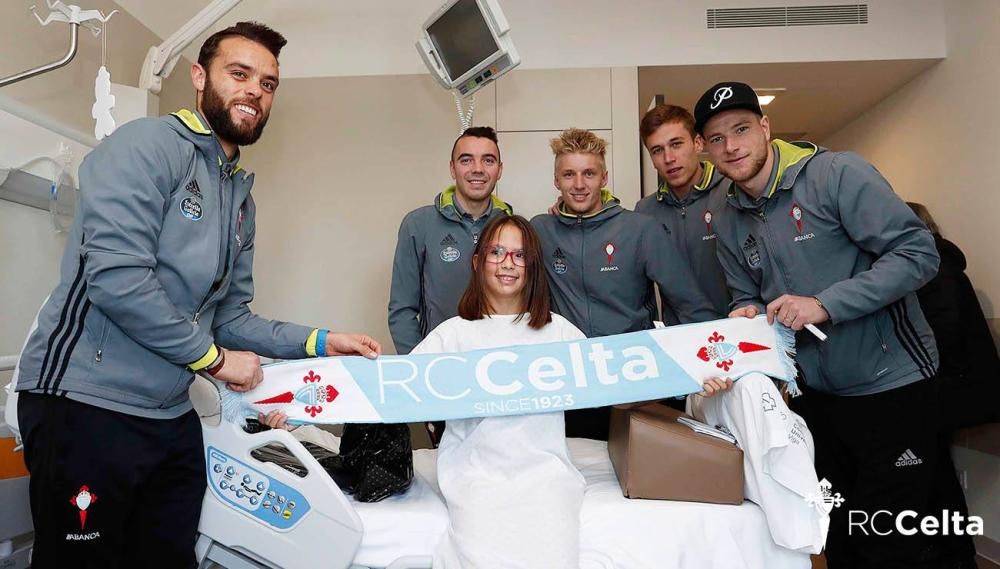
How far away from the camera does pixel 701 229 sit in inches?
118

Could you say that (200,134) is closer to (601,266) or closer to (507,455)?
(507,455)

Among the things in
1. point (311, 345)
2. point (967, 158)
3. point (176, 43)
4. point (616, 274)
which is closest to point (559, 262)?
point (616, 274)

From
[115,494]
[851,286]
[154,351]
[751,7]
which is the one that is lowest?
[115,494]

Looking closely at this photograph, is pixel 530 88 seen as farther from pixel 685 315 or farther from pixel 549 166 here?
pixel 685 315

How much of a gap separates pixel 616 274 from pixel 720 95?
2.54 feet

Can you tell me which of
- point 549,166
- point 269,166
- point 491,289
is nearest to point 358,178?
point 269,166

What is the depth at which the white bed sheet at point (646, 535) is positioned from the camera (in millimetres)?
1790

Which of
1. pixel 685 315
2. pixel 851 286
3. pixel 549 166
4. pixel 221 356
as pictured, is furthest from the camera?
pixel 549 166

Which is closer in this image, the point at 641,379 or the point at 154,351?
the point at 154,351

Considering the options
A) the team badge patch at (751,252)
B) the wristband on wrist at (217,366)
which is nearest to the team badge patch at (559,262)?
the team badge patch at (751,252)

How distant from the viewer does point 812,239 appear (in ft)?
7.13

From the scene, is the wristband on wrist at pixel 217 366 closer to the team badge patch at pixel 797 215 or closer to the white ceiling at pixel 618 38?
the team badge patch at pixel 797 215

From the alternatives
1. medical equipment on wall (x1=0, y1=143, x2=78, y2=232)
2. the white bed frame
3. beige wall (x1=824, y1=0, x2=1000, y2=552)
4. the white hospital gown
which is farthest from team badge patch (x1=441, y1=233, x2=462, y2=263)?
beige wall (x1=824, y1=0, x2=1000, y2=552)

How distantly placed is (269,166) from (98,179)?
8.53 ft
